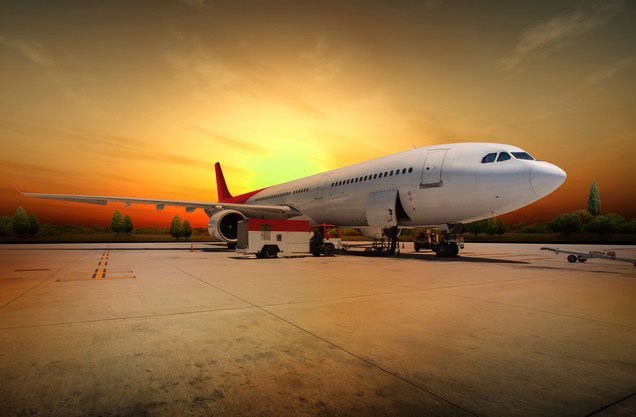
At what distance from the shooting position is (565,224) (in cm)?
7719

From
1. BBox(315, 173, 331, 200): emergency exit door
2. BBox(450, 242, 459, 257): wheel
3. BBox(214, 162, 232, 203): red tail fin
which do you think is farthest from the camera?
BBox(214, 162, 232, 203): red tail fin

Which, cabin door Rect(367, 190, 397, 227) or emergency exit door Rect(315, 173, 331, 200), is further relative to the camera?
emergency exit door Rect(315, 173, 331, 200)

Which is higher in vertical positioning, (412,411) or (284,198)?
(284,198)

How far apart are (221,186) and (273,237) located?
24.8m

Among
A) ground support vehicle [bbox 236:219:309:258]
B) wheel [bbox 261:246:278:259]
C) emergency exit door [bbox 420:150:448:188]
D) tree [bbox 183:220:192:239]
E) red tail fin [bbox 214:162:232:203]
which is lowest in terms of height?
wheel [bbox 261:246:278:259]

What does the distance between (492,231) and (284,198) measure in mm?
63929

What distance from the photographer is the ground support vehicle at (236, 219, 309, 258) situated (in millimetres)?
15430

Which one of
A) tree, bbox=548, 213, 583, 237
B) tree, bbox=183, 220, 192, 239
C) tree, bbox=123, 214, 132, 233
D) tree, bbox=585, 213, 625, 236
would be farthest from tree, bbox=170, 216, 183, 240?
tree, bbox=585, 213, 625, 236

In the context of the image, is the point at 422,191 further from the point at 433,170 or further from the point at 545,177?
the point at 545,177

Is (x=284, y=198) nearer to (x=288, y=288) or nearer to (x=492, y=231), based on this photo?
(x=288, y=288)

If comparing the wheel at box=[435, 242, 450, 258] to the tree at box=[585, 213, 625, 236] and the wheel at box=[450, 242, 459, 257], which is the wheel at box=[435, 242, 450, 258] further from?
the tree at box=[585, 213, 625, 236]

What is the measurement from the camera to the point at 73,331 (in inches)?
168

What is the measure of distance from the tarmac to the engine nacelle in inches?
519

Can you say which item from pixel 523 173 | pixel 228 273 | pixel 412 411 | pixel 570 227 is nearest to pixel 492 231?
pixel 570 227
